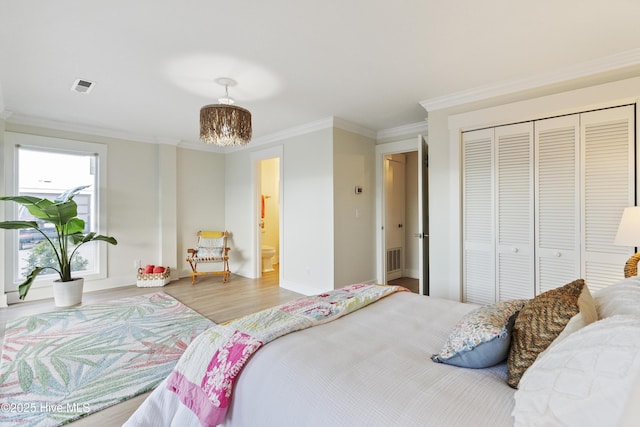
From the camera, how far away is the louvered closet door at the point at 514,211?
9.20ft

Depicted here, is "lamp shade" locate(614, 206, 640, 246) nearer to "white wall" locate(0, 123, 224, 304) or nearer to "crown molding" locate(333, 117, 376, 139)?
"crown molding" locate(333, 117, 376, 139)

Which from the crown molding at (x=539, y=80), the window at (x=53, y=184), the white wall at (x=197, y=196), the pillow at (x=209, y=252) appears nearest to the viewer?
the crown molding at (x=539, y=80)

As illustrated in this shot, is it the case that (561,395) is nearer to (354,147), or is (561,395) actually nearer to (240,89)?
(240,89)

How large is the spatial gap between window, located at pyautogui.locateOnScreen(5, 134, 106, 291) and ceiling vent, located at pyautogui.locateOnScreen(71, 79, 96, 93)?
164cm

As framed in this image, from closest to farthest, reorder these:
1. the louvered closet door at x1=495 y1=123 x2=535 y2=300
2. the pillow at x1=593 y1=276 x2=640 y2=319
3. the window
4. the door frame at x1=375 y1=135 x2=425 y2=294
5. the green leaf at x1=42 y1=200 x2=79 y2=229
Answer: the pillow at x1=593 y1=276 x2=640 y2=319 → the louvered closet door at x1=495 y1=123 x2=535 y2=300 → the green leaf at x1=42 y1=200 x2=79 y2=229 → the window → the door frame at x1=375 y1=135 x2=425 y2=294

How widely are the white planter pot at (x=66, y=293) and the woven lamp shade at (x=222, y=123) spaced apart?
2.62 metres

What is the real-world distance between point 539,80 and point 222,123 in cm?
A: 283

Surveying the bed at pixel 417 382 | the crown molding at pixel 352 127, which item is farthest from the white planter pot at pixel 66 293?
Answer: the crown molding at pixel 352 127

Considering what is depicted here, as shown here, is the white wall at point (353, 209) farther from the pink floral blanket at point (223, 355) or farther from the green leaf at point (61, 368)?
the green leaf at point (61, 368)

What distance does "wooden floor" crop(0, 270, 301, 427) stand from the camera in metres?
3.45

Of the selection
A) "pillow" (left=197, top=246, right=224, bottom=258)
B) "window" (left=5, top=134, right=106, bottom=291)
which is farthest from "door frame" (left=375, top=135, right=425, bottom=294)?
"window" (left=5, top=134, right=106, bottom=291)

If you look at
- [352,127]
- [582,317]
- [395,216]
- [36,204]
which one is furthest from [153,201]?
[582,317]

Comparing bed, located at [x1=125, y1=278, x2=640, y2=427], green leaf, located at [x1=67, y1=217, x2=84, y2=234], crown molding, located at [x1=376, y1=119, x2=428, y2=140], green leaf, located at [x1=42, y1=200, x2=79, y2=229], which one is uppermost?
crown molding, located at [x1=376, y1=119, x2=428, y2=140]

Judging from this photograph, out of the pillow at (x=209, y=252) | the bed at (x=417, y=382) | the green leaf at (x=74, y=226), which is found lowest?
the pillow at (x=209, y=252)
